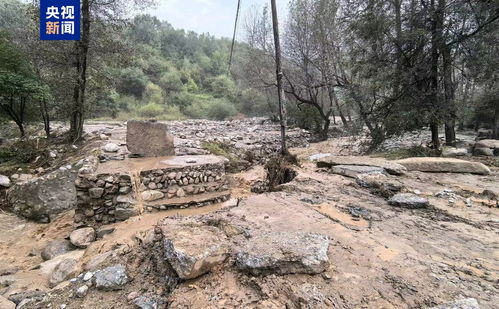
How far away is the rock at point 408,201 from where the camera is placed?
10.8ft

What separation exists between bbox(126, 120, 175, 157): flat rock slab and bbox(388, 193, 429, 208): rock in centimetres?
450

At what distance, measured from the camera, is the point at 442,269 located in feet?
6.32

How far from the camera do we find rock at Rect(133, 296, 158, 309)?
5.79 ft

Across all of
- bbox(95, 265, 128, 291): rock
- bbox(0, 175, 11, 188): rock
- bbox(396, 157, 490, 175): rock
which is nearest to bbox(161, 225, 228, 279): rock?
bbox(95, 265, 128, 291): rock

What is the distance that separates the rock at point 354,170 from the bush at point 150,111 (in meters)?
26.7

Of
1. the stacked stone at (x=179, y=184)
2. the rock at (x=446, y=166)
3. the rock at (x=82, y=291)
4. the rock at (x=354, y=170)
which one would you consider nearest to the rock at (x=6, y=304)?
the rock at (x=82, y=291)

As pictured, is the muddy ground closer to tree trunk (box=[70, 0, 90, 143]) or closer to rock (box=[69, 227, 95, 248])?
rock (box=[69, 227, 95, 248])

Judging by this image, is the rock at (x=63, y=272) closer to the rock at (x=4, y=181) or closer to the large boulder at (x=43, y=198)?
the large boulder at (x=43, y=198)

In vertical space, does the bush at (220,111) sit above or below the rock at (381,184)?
above

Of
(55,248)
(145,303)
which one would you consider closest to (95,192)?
(55,248)

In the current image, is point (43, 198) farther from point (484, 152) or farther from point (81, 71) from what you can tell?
point (484, 152)

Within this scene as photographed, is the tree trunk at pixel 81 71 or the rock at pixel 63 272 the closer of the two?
the rock at pixel 63 272

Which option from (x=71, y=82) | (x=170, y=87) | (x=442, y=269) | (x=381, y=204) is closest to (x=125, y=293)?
(x=442, y=269)

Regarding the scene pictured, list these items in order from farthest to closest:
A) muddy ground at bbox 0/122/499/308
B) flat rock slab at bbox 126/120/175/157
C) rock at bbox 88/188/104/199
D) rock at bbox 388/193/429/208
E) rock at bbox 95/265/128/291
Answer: flat rock slab at bbox 126/120/175/157
rock at bbox 88/188/104/199
rock at bbox 388/193/429/208
rock at bbox 95/265/128/291
muddy ground at bbox 0/122/499/308
